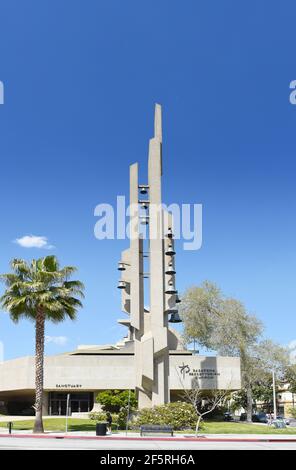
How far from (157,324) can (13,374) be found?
2495cm

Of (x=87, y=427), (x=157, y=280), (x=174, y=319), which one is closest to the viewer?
(x=87, y=427)

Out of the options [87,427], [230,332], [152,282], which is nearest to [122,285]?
[152,282]

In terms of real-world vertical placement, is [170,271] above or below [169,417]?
above

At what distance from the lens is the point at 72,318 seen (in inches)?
1677

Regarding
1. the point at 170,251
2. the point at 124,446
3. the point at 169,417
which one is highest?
the point at 170,251

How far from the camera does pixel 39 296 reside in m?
40.8

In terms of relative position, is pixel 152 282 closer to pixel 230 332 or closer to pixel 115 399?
pixel 115 399

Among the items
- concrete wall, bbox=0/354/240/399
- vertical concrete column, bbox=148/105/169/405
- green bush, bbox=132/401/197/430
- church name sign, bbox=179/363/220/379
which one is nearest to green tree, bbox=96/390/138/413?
concrete wall, bbox=0/354/240/399

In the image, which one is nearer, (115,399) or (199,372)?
(115,399)

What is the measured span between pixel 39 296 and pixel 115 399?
21.2m

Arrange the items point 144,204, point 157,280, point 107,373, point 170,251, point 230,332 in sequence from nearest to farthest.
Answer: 1. point 157,280
2. point 170,251
3. point 144,204
4. point 107,373
5. point 230,332

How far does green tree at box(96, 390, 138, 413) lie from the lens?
185 feet

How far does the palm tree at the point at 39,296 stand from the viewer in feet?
134
